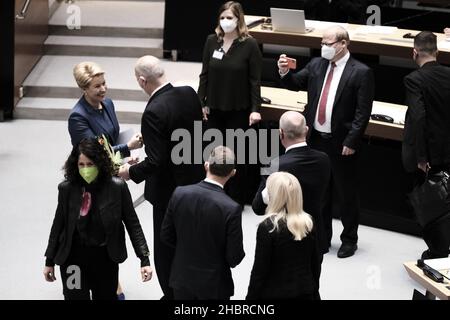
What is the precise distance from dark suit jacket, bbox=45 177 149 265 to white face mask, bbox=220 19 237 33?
2.68 meters

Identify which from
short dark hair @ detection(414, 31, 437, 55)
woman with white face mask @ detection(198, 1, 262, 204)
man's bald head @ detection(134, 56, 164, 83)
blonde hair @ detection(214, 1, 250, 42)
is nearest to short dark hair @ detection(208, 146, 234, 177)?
man's bald head @ detection(134, 56, 164, 83)

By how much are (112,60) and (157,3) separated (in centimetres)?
203

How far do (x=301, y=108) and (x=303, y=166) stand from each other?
241cm

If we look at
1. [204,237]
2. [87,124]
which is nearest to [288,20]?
[87,124]

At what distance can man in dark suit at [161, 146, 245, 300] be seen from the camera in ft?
17.0

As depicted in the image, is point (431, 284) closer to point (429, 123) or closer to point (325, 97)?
point (429, 123)

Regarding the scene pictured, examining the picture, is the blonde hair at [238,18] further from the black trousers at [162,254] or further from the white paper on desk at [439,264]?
the white paper on desk at [439,264]

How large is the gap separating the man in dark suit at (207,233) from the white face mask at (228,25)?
274cm

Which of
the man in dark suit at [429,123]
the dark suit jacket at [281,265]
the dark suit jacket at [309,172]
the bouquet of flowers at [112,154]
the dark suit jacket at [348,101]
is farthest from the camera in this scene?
the dark suit jacket at [348,101]

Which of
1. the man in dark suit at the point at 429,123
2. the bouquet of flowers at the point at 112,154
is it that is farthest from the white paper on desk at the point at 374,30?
the bouquet of flowers at the point at 112,154

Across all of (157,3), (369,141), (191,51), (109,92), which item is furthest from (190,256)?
(157,3)

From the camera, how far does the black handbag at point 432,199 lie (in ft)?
22.7

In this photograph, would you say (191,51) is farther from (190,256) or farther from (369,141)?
(190,256)

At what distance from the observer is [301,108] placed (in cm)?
827
